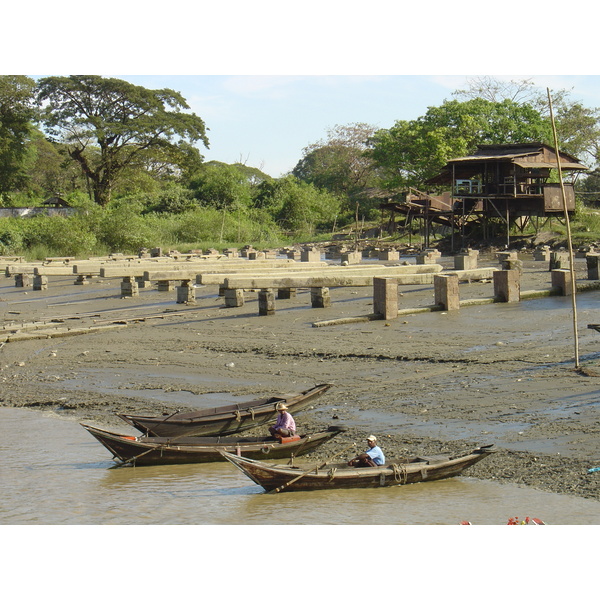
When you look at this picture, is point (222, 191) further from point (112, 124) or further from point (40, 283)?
point (40, 283)

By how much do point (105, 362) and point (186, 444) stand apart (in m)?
6.05

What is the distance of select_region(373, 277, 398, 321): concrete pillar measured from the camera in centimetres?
1761

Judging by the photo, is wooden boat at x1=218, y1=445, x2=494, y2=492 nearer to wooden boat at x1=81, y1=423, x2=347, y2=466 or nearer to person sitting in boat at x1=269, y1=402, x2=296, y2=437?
wooden boat at x1=81, y1=423, x2=347, y2=466

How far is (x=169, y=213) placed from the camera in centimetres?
5534

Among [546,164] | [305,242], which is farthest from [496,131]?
[305,242]

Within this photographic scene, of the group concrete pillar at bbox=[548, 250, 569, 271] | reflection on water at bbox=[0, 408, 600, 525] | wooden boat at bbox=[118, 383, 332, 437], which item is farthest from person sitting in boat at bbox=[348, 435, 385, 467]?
concrete pillar at bbox=[548, 250, 569, 271]

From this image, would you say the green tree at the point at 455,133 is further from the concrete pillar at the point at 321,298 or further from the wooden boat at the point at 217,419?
the wooden boat at the point at 217,419

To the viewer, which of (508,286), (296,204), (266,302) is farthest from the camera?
(296,204)

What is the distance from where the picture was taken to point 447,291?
18328 millimetres

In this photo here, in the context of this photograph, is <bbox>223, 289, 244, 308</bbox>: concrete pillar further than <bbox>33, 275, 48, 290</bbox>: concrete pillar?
No

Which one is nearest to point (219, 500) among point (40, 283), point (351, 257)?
point (40, 283)

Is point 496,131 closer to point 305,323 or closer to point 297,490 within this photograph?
point 305,323

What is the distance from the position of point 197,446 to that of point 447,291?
999cm

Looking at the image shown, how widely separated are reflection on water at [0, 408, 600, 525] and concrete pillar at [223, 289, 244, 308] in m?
10.9
